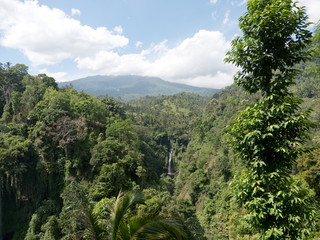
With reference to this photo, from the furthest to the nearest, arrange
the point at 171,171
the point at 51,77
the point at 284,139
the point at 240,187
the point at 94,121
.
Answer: the point at 171,171, the point at 51,77, the point at 94,121, the point at 240,187, the point at 284,139

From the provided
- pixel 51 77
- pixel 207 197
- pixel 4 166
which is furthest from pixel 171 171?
pixel 4 166

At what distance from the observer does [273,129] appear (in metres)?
→ 3.43

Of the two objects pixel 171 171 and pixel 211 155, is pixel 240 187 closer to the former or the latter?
pixel 211 155

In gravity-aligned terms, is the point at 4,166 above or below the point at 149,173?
above

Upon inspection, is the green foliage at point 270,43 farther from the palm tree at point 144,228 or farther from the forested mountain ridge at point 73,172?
the forested mountain ridge at point 73,172

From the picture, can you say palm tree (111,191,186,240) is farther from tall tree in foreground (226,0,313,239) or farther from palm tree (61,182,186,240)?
tall tree in foreground (226,0,313,239)

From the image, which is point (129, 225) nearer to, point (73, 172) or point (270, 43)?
point (270, 43)

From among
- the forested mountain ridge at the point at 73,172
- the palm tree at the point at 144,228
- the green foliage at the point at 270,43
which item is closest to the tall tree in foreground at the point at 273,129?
the green foliage at the point at 270,43

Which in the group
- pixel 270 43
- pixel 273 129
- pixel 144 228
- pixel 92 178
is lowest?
pixel 92 178

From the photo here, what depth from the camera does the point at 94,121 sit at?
87.7 ft

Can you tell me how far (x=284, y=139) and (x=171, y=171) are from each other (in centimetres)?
4745

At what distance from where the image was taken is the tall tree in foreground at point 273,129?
336cm

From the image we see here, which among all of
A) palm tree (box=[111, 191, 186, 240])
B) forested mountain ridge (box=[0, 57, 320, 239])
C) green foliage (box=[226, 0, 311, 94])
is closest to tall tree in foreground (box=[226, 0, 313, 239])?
green foliage (box=[226, 0, 311, 94])

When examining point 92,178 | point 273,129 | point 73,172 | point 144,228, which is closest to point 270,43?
point 273,129
